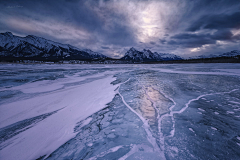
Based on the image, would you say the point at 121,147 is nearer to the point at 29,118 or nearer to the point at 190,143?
the point at 190,143

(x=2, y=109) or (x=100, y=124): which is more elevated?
(x=2, y=109)

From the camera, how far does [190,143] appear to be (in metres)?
2.70

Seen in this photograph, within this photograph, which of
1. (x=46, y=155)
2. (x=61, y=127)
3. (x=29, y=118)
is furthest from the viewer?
(x=29, y=118)

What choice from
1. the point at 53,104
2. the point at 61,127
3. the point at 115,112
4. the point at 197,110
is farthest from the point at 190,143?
the point at 53,104

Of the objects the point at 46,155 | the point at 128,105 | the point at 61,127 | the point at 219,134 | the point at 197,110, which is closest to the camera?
the point at 46,155

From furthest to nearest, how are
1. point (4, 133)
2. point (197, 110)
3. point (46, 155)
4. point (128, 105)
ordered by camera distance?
point (128, 105), point (197, 110), point (4, 133), point (46, 155)

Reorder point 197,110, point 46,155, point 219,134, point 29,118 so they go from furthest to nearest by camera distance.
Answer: point 197,110
point 29,118
point 219,134
point 46,155

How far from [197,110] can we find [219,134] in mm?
1611

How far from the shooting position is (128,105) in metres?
5.18

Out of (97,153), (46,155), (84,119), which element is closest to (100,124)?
(84,119)

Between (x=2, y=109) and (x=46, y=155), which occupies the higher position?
(x=2, y=109)

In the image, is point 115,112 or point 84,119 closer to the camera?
point 84,119

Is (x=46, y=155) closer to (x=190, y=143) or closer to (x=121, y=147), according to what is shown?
(x=121, y=147)

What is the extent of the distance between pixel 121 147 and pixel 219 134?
315 centimetres
